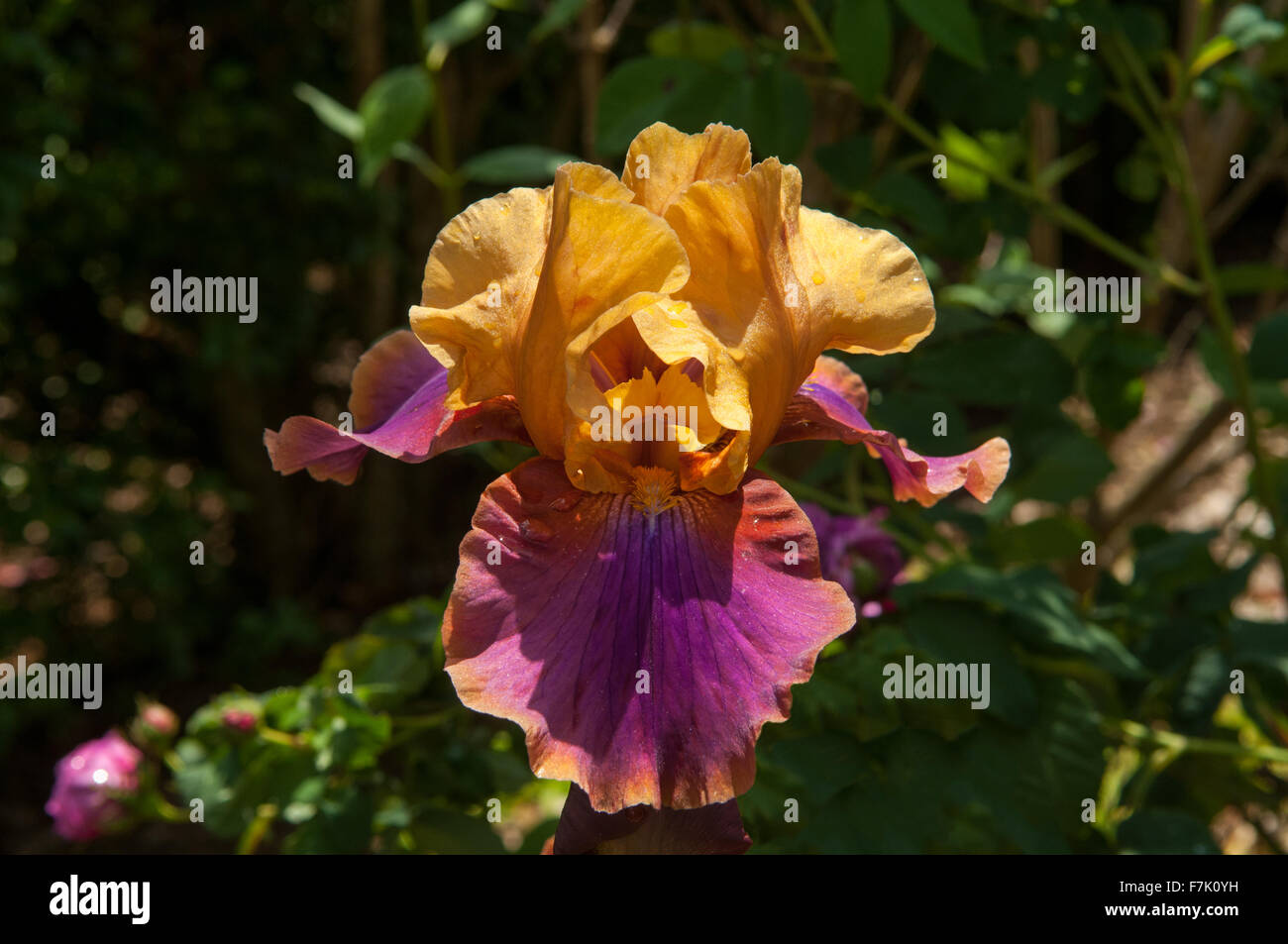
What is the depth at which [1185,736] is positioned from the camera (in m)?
1.62

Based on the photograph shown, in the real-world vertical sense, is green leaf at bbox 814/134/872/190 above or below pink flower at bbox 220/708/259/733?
above

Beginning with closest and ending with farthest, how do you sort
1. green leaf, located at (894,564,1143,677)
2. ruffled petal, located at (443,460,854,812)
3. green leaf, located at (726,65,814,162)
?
ruffled petal, located at (443,460,854,812) < green leaf, located at (894,564,1143,677) < green leaf, located at (726,65,814,162)

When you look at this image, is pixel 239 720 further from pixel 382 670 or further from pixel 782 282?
pixel 782 282

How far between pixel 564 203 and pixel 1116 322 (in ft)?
3.70

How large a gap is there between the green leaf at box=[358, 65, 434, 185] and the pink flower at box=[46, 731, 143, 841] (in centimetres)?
98

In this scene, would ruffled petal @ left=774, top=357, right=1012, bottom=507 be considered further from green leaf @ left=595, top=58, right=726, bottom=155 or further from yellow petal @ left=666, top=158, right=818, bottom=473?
green leaf @ left=595, top=58, right=726, bottom=155

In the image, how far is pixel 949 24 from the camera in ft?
4.74

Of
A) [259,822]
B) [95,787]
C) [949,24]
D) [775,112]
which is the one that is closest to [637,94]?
[775,112]

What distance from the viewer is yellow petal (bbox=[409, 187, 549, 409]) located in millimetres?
1021

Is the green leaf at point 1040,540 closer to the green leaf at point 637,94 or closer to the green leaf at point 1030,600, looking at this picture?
the green leaf at point 1030,600

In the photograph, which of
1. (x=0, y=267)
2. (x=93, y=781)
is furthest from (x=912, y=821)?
(x=0, y=267)

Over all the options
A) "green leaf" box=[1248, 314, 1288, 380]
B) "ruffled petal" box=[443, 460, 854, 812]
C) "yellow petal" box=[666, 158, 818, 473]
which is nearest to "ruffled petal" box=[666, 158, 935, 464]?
"yellow petal" box=[666, 158, 818, 473]

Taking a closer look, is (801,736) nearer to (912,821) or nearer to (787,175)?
(912,821)

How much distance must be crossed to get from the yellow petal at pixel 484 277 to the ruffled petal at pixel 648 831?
0.40m
